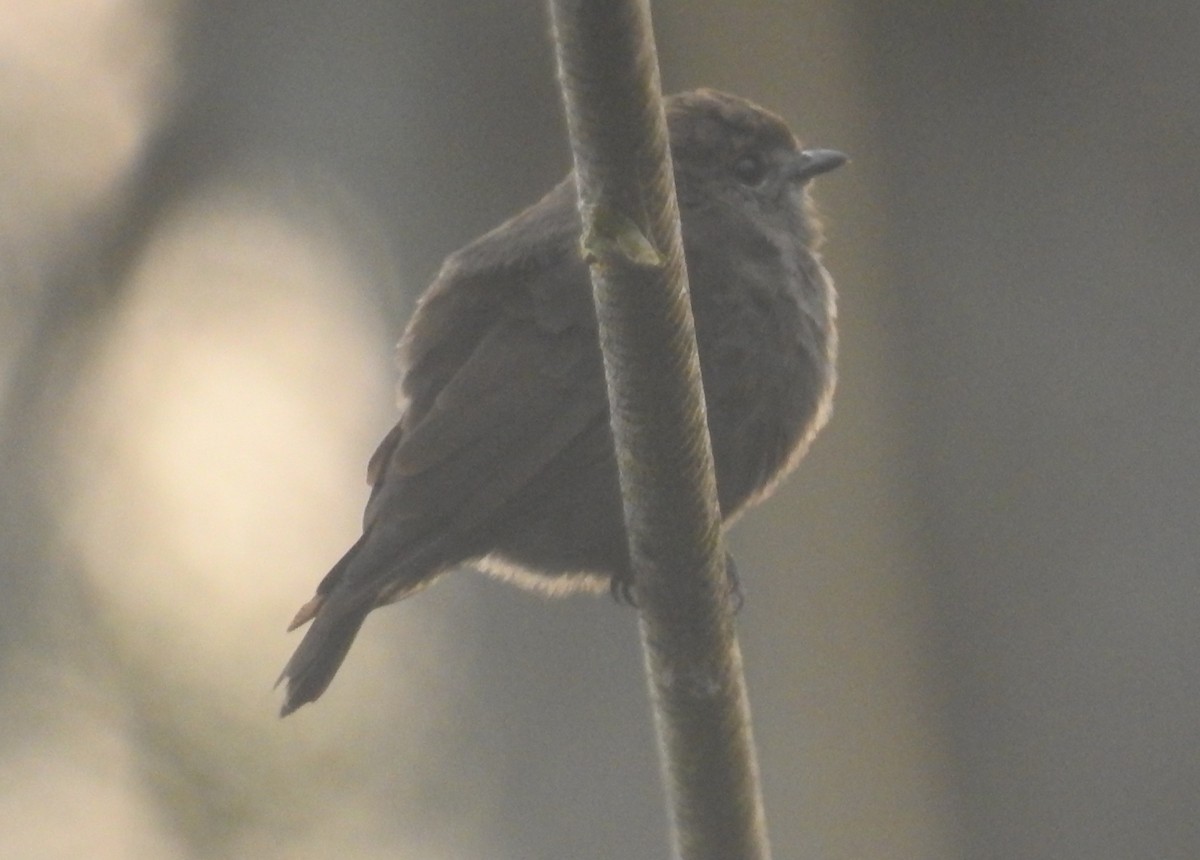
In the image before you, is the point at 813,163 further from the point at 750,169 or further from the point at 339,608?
the point at 339,608

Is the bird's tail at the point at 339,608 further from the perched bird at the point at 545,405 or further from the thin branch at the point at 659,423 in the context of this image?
the thin branch at the point at 659,423

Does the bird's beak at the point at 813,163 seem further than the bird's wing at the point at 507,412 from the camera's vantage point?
Yes

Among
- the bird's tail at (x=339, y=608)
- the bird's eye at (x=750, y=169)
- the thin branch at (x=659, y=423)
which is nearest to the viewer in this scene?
the thin branch at (x=659, y=423)

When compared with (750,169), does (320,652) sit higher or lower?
lower

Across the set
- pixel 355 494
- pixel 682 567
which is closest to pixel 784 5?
pixel 355 494

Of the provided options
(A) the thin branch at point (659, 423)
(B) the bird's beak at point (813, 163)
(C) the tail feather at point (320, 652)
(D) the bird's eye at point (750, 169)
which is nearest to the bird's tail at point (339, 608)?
(C) the tail feather at point (320, 652)

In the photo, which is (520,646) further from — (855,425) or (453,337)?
(453,337)

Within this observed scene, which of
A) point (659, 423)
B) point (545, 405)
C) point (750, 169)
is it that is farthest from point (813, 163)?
point (659, 423)
